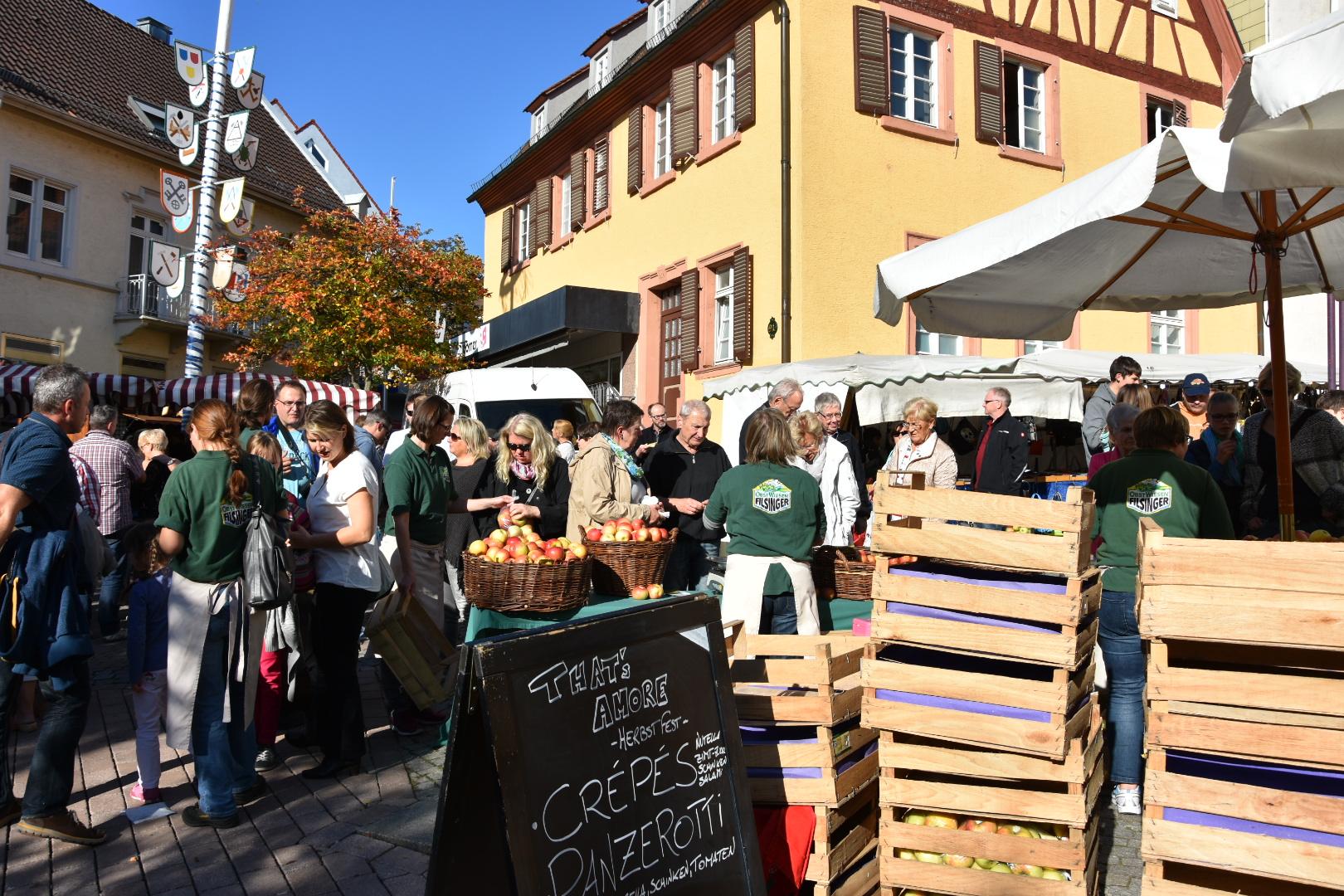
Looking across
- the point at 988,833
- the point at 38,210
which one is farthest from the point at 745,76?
the point at 38,210

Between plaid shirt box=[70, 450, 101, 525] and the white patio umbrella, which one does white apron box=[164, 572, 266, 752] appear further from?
plaid shirt box=[70, 450, 101, 525]

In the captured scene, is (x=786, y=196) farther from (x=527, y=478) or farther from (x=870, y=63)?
(x=527, y=478)

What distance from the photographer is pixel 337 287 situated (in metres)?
22.2

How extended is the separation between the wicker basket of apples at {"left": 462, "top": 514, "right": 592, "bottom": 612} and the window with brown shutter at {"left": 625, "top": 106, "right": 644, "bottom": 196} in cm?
1361

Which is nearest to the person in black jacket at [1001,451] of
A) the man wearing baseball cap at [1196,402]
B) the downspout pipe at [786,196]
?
the man wearing baseball cap at [1196,402]

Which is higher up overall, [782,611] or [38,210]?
[38,210]

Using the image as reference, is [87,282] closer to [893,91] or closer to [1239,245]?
[893,91]

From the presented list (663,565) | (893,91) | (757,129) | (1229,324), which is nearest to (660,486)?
(663,565)

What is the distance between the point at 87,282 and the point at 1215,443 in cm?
2441

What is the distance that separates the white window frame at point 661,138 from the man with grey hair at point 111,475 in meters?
11.0

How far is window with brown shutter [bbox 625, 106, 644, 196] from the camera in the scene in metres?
17.7

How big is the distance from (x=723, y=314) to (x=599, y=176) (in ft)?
17.4

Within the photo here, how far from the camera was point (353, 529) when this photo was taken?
502 cm

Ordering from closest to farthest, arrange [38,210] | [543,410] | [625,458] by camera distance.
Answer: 1. [625,458]
2. [543,410]
3. [38,210]
